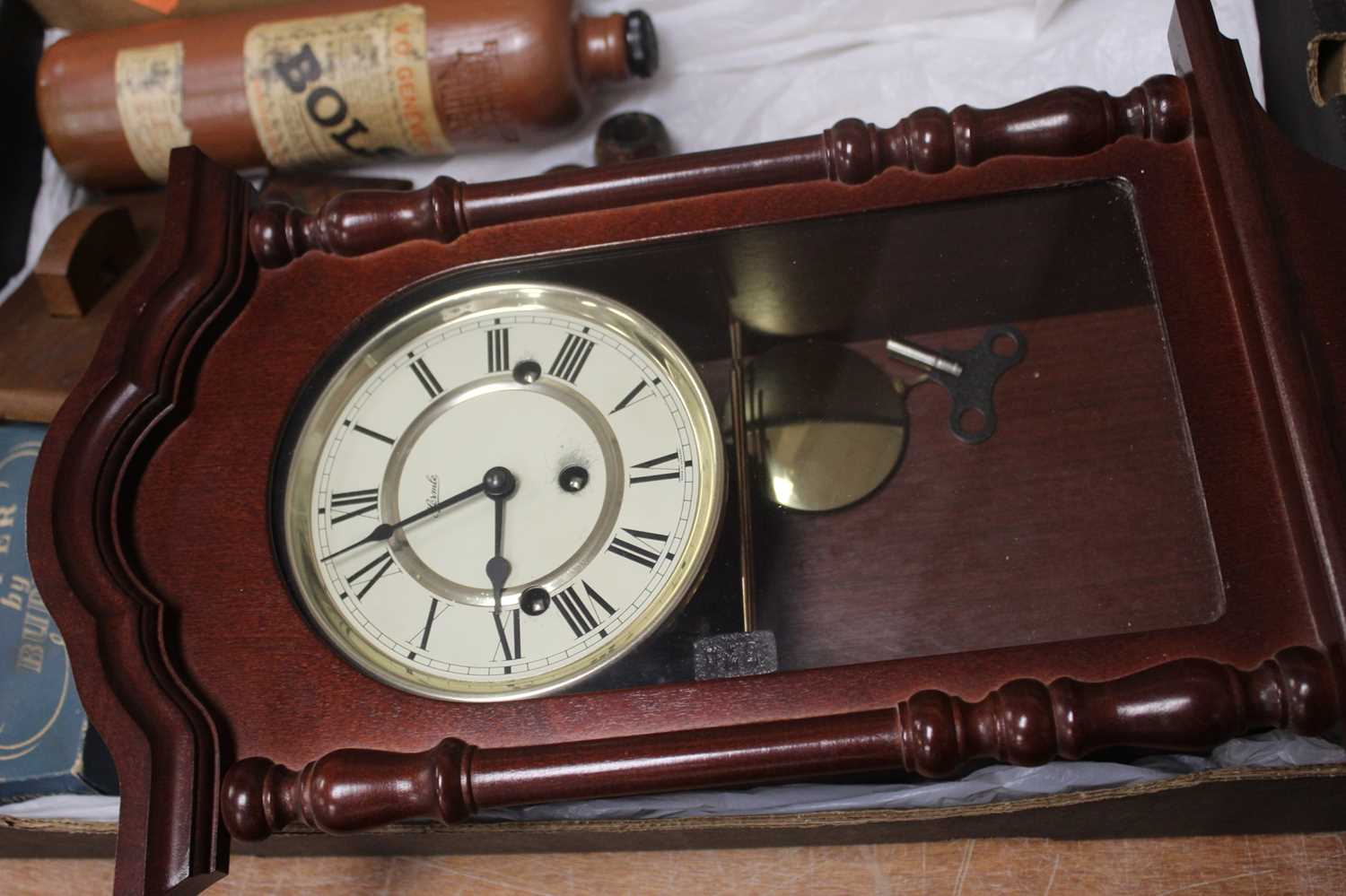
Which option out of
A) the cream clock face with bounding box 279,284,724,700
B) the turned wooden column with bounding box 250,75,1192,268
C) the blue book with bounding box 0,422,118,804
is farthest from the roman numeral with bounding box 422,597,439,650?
the blue book with bounding box 0,422,118,804

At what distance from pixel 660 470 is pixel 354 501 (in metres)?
0.21

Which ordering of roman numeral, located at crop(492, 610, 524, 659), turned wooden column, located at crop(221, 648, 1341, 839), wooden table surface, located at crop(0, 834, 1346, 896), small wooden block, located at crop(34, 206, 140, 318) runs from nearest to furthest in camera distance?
turned wooden column, located at crop(221, 648, 1341, 839), roman numeral, located at crop(492, 610, 524, 659), wooden table surface, located at crop(0, 834, 1346, 896), small wooden block, located at crop(34, 206, 140, 318)

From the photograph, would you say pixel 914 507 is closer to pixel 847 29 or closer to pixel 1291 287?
pixel 1291 287

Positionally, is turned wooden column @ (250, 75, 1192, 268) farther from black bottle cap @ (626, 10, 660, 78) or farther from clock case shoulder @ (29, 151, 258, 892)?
black bottle cap @ (626, 10, 660, 78)

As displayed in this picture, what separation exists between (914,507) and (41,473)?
57 centimetres

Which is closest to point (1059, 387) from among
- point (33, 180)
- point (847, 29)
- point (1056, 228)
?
point (1056, 228)

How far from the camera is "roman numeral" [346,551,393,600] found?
0.79 meters

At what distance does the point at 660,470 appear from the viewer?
2.61 ft

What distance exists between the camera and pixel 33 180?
1338 millimetres

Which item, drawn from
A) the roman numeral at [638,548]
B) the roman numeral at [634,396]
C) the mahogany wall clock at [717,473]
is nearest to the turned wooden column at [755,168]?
the mahogany wall clock at [717,473]

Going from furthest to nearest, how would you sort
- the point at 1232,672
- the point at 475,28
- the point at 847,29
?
the point at 847,29
the point at 475,28
the point at 1232,672

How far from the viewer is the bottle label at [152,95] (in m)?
1.22

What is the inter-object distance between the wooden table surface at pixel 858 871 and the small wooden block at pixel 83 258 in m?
0.53

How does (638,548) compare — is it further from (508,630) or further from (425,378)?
A: (425,378)
